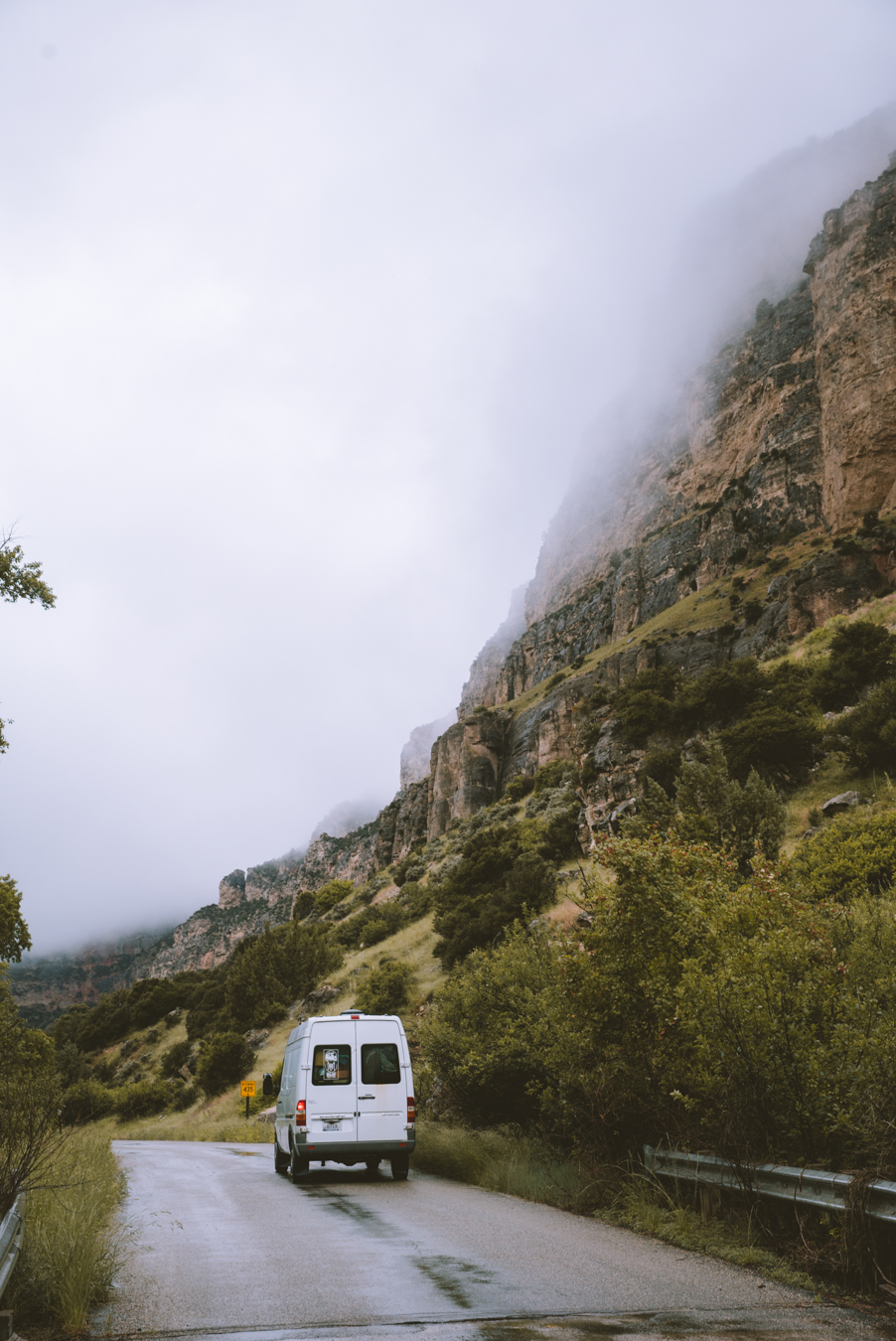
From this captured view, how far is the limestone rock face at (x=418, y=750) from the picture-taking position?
529 ft

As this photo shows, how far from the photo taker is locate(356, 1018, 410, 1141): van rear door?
39.7 ft

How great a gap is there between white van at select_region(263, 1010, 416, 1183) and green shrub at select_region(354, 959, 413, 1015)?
20.0 m

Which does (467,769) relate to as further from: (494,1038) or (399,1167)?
(399,1167)

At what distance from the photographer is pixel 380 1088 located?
480 inches

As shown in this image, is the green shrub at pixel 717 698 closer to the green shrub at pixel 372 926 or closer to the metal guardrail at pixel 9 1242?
the green shrub at pixel 372 926

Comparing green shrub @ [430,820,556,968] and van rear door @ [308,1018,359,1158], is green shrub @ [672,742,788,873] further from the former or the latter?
van rear door @ [308,1018,359,1158]

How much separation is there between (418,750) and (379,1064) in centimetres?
15593

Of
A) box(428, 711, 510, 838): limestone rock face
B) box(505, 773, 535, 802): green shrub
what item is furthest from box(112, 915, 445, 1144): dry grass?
box(428, 711, 510, 838): limestone rock face

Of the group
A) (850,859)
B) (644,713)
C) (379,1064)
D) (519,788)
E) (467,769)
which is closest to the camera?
(379,1064)

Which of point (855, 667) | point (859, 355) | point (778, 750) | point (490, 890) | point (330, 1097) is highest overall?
point (859, 355)

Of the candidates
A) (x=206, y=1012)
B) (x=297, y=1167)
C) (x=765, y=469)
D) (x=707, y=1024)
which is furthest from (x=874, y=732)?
(x=765, y=469)

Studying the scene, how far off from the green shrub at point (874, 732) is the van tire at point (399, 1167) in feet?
57.9

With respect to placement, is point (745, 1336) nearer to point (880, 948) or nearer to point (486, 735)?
point (880, 948)

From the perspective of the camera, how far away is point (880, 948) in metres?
9.27
